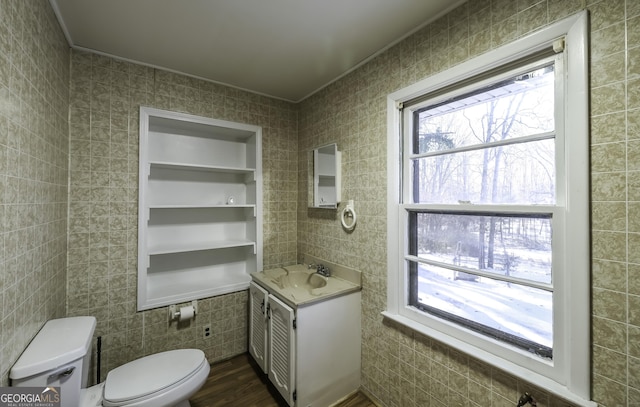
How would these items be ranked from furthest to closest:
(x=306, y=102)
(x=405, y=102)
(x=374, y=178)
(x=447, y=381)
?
(x=306, y=102) < (x=374, y=178) < (x=405, y=102) < (x=447, y=381)

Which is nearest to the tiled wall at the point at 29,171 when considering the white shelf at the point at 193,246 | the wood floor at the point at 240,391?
the white shelf at the point at 193,246

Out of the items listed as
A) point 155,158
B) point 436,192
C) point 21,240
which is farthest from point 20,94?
point 436,192

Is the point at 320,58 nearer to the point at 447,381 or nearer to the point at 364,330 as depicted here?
the point at 364,330

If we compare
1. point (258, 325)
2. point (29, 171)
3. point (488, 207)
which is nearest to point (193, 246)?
point (258, 325)

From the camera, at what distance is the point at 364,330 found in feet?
6.31

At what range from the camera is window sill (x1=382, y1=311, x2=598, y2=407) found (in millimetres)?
1013

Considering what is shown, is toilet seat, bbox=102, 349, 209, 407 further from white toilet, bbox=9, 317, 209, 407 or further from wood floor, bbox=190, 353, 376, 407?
wood floor, bbox=190, 353, 376, 407

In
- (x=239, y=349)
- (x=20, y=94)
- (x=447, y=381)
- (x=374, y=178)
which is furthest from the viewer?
(x=239, y=349)

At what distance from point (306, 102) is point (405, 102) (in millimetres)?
1175

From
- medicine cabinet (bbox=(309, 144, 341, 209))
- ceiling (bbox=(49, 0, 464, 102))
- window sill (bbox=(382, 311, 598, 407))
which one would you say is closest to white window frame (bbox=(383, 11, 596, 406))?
window sill (bbox=(382, 311, 598, 407))

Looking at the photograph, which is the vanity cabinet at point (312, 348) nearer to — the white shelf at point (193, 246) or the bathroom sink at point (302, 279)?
the bathroom sink at point (302, 279)

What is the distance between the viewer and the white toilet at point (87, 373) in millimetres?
1090

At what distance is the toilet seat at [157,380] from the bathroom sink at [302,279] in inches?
31.2

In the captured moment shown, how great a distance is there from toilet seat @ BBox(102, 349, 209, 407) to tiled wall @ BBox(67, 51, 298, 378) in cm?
47
